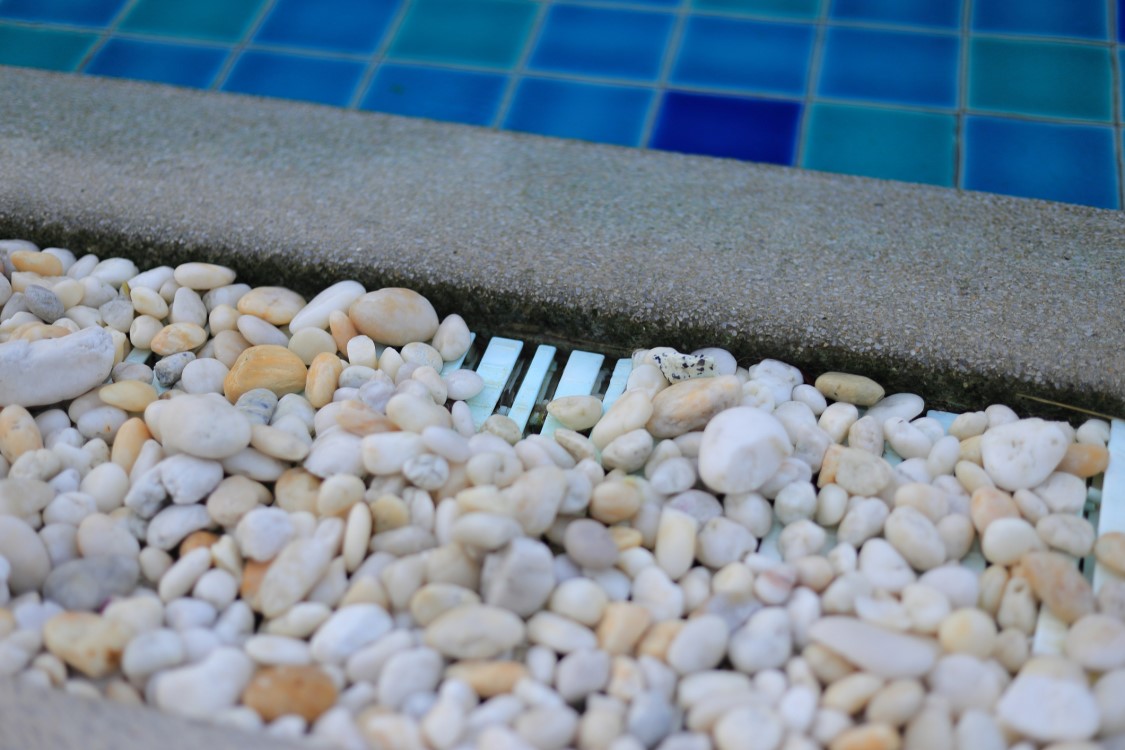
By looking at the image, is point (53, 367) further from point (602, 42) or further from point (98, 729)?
point (602, 42)

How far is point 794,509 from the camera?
1193mm

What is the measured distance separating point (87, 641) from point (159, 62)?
1486mm

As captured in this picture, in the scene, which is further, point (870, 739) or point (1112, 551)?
point (1112, 551)

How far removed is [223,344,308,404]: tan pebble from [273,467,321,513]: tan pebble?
18 centimetres

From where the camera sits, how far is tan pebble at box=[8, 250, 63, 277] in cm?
151

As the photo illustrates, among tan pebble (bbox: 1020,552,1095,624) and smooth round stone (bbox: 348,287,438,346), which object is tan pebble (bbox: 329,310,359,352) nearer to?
smooth round stone (bbox: 348,287,438,346)

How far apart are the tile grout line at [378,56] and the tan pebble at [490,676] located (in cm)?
132

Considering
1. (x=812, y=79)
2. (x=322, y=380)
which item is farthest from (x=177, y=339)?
(x=812, y=79)

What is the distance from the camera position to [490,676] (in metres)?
1.01

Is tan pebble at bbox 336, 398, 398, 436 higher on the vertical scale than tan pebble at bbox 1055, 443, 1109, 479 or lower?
higher

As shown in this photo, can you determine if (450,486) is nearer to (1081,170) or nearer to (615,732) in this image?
Result: (615,732)

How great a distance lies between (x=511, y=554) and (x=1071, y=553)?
626 mm

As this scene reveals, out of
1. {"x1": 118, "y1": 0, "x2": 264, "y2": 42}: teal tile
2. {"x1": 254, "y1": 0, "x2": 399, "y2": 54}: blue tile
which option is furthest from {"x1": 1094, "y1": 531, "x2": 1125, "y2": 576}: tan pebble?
{"x1": 118, "y1": 0, "x2": 264, "y2": 42}: teal tile

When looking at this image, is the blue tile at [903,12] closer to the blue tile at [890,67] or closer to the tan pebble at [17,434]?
the blue tile at [890,67]
